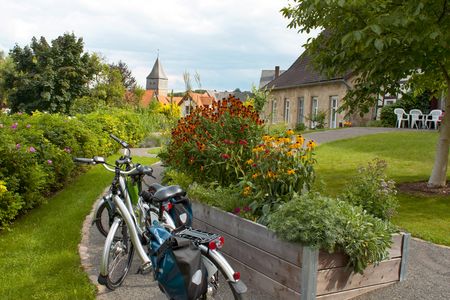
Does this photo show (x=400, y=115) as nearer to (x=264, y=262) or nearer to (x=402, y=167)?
(x=402, y=167)

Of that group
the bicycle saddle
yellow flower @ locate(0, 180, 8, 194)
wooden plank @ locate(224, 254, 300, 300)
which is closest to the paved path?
wooden plank @ locate(224, 254, 300, 300)

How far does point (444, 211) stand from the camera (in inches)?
285

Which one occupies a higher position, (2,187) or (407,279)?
(2,187)

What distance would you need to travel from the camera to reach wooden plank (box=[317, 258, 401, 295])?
142 inches

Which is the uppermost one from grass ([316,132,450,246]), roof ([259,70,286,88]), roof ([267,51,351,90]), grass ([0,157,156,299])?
roof ([259,70,286,88])

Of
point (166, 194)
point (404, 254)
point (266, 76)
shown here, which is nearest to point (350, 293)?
point (404, 254)

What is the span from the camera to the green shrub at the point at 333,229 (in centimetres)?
353

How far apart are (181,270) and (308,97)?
91.1 feet

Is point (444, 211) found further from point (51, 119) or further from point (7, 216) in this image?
point (51, 119)

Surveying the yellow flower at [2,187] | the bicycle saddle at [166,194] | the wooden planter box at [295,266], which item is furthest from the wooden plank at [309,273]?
the yellow flower at [2,187]

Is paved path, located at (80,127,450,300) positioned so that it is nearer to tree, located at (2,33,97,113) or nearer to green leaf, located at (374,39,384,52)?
green leaf, located at (374,39,384,52)

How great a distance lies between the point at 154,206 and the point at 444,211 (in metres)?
5.27

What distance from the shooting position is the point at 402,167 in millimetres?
11328

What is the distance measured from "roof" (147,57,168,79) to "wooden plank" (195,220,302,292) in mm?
105988
